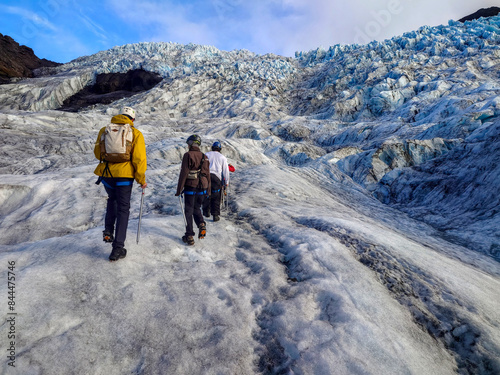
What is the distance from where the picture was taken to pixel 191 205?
5.33 m

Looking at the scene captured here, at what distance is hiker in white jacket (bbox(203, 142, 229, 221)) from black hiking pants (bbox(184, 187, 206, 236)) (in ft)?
4.82

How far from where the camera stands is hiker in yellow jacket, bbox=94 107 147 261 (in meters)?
4.03

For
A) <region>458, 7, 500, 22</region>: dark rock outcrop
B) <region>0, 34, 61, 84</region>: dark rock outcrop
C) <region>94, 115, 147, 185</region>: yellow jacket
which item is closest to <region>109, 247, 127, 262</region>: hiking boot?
<region>94, 115, 147, 185</region>: yellow jacket

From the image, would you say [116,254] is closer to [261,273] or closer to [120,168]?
[120,168]

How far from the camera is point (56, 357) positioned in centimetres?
256

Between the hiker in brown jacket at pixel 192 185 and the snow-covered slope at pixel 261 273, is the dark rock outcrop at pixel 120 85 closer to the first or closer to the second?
the snow-covered slope at pixel 261 273

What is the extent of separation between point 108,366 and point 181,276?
5.09 ft

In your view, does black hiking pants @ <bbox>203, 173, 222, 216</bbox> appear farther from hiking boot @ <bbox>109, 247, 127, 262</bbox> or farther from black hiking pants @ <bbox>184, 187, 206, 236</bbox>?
hiking boot @ <bbox>109, 247, 127, 262</bbox>

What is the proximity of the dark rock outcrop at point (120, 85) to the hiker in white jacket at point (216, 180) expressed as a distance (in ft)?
236

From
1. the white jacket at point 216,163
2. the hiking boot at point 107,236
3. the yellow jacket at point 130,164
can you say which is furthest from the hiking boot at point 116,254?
the white jacket at point 216,163

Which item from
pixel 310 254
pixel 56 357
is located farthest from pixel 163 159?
pixel 56 357

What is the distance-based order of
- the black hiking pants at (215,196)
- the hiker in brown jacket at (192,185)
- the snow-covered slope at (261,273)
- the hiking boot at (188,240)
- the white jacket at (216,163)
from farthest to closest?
the white jacket at (216,163) < the black hiking pants at (215,196) < the hiker in brown jacket at (192,185) < the hiking boot at (188,240) < the snow-covered slope at (261,273)

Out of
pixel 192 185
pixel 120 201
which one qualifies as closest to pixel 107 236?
pixel 120 201

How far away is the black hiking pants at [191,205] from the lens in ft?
17.0
